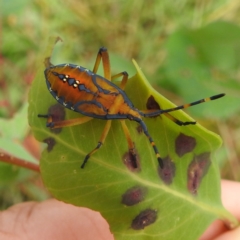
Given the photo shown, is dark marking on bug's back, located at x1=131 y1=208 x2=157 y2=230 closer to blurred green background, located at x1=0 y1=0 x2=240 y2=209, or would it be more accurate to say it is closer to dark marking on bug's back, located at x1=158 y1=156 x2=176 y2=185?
dark marking on bug's back, located at x1=158 y1=156 x2=176 y2=185

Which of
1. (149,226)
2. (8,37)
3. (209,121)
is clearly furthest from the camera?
(8,37)

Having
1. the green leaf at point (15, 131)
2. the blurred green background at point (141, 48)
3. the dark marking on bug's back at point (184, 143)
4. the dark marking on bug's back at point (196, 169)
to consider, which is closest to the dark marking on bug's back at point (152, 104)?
the dark marking on bug's back at point (184, 143)

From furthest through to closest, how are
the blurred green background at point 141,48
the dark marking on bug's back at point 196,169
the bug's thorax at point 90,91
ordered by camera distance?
the blurred green background at point 141,48 < the bug's thorax at point 90,91 < the dark marking on bug's back at point 196,169

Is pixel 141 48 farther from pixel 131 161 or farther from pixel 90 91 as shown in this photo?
pixel 131 161

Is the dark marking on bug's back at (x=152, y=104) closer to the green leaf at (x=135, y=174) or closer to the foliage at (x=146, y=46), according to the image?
the green leaf at (x=135, y=174)

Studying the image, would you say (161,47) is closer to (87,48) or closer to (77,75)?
(87,48)

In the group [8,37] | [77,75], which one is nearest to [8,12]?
[8,37]

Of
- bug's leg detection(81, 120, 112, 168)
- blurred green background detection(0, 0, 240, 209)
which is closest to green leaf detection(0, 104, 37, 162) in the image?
blurred green background detection(0, 0, 240, 209)

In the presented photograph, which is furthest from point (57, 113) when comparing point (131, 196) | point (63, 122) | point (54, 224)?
point (54, 224)
